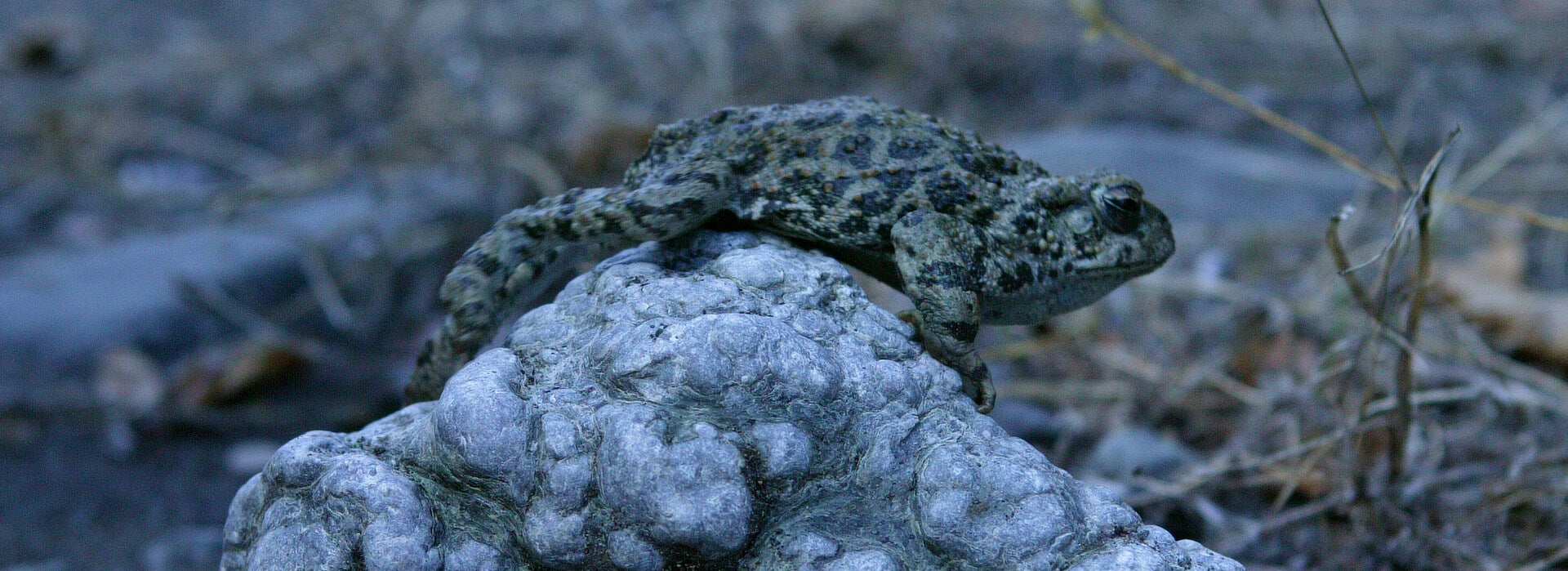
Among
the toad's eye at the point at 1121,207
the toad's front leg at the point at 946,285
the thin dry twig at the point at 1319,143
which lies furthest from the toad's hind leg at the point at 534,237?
the thin dry twig at the point at 1319,143

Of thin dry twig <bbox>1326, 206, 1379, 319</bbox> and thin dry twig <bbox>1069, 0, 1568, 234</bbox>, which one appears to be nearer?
thin dry twig <bbox>1326, 206, 1379, 319</bbox>

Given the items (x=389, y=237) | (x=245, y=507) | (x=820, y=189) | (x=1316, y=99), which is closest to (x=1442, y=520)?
(x=820, y=189)

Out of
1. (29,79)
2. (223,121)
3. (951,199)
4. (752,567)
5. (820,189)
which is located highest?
(951,199)

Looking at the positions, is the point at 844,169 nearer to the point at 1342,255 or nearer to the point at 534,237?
the point at 534,237

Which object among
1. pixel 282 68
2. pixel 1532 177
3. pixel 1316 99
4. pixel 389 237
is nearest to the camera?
pixel 389 237

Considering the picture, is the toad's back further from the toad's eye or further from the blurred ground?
the blurred ground

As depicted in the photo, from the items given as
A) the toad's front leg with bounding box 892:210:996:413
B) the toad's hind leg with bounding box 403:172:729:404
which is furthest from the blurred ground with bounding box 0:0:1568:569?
the toad's hind leg with bounding box 403:172:729:404

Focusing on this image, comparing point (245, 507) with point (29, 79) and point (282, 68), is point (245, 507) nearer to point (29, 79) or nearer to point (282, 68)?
point (282, 68)
